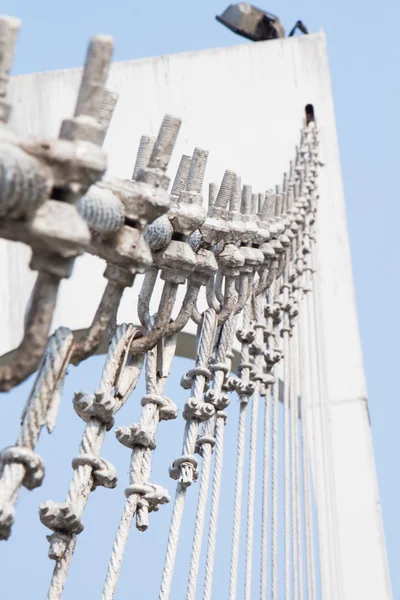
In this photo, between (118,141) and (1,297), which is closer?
(1,297)

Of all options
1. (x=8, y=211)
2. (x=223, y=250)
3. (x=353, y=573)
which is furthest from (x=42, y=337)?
(x=353, y=573)

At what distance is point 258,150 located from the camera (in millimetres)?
4641

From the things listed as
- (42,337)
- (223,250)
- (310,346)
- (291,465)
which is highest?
(310,346)

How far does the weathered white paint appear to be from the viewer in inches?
162

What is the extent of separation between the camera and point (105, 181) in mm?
1328

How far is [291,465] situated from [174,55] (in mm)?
1914

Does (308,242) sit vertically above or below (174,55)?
below

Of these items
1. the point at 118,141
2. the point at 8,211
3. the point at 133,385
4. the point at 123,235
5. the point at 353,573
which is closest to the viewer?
the point at 8,211

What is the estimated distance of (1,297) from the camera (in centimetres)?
414

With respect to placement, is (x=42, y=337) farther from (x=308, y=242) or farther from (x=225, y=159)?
(x=225, y=159)

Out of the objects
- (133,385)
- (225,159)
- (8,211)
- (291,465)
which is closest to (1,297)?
(225,159)

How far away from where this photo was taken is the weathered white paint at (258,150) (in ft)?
13.5

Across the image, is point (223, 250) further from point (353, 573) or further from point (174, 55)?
point (174, 55)

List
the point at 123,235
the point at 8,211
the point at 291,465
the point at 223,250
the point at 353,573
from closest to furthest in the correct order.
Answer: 1. the point at 8,211
2. the point at 123,235
3. the point at 223,250
4. the point at 291,465
5. the point at 353,573
